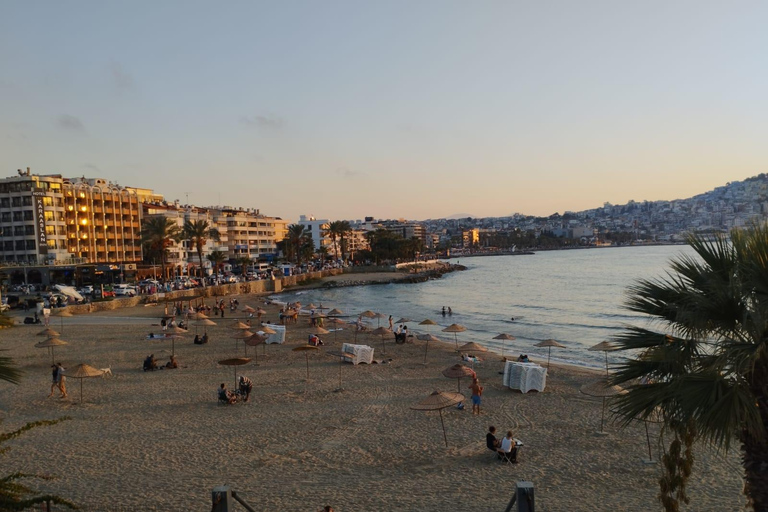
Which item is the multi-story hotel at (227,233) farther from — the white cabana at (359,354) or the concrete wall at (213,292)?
the white cabana at (359,354)

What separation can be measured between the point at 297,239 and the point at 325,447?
96996 millimetres

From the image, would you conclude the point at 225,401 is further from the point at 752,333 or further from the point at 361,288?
the point at 361,288

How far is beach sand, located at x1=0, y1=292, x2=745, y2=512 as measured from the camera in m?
10.9

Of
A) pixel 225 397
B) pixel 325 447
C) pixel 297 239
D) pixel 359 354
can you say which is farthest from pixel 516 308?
pixel 297 239

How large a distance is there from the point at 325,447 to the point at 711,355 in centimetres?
1035

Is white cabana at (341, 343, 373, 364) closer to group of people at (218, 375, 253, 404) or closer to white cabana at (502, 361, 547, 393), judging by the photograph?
group of people at (218, 375, 253, 404)

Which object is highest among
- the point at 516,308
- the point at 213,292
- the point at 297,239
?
the point at 297,239

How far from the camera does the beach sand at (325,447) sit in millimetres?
10945

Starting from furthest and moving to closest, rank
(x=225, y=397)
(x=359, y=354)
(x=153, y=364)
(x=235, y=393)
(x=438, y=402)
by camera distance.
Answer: (x=359, y=354), (x=153, y=364), (x=235, y=393), (x=225, y=397), (x=438, y=402)

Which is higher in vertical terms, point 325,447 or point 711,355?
point 711,355

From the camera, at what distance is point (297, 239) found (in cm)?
10931

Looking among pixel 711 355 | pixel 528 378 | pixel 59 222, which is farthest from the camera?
pixel 59 222

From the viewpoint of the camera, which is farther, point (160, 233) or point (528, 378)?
point (160, 233)

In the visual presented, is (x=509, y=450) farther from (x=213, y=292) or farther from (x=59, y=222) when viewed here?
(x=59, y=222)
